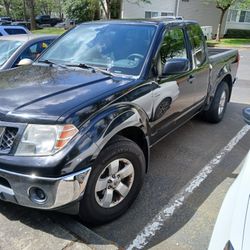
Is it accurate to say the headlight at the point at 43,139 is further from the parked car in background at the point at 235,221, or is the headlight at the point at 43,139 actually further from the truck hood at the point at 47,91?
the parked car in background at the point at 235,221

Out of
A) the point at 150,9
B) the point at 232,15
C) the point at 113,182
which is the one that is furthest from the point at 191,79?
the point at 232,15

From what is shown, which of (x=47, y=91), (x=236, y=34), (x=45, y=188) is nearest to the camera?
(x=45, y=188)

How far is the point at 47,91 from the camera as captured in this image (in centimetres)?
268

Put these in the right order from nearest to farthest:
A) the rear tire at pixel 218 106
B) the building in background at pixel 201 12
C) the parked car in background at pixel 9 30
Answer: the rear tire at pixel 218 106 < the parked car in background at pixel 9 30 < the building in background at pixel 201 12

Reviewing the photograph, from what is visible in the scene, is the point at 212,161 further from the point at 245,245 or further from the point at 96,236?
the point at 245,245

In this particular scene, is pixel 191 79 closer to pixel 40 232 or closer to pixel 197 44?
pixel 197 44

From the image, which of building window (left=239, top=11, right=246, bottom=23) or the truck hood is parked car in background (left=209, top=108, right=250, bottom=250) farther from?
building window (left=239, top=11, right=246, bottom=23)

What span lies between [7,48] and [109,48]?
2.91m

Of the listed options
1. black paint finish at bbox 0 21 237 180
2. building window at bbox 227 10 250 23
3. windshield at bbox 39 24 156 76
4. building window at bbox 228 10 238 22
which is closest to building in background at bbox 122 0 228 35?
building window at bbox 228 10 238 22

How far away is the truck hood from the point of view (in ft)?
7.63

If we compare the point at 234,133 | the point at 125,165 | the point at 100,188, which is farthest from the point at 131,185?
the point at 234,133

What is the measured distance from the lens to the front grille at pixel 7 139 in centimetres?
229

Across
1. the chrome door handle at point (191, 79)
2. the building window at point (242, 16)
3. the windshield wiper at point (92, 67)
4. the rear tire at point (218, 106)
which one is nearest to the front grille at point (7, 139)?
the windshield wiper at point (92, 67)

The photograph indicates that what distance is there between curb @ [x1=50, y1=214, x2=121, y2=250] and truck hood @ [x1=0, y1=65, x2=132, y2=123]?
1012mm
